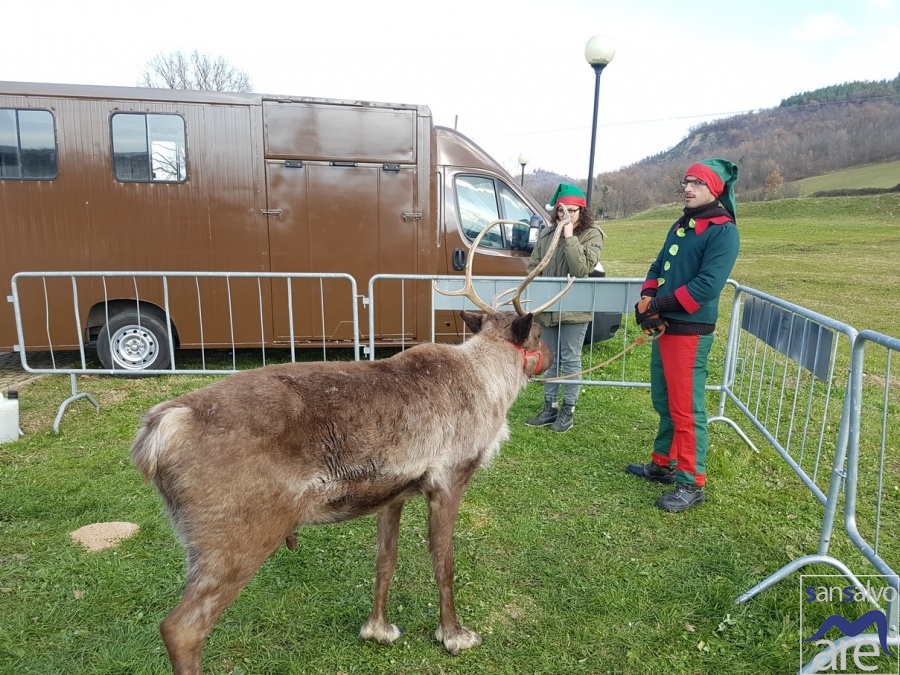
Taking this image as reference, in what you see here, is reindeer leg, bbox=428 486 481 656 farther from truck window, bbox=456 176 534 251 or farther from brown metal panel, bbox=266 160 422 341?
truck window, bbox=456 176 534 251

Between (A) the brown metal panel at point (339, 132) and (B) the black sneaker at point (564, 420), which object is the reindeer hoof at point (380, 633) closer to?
(B) the black sneaker at point (564, 420)

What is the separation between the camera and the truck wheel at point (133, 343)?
773 centimetres

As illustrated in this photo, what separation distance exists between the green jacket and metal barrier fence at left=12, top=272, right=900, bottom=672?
146 millimetres

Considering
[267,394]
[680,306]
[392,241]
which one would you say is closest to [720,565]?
[680,306]

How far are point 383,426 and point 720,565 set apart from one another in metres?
2.62

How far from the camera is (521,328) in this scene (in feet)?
11.4

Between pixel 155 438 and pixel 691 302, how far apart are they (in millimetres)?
3521

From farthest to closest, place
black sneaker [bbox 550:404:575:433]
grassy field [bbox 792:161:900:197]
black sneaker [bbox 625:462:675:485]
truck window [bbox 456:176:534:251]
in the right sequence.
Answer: grassy field [bbox 792:161:900:197] → truck window [bbox 456:176:534:251] → black sneaker [bbox 550:404:575:433] → black sneaker [bbox 625:462:675:485]

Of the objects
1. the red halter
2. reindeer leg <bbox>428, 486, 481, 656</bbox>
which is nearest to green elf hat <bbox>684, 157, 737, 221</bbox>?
the red halter

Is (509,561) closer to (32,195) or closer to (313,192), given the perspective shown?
(313,192)

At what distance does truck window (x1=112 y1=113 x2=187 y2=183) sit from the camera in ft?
24.2

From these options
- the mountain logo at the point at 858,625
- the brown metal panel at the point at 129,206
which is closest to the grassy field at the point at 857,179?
the brown metal panel at the point at 129,206

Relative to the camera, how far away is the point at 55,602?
11.0ft

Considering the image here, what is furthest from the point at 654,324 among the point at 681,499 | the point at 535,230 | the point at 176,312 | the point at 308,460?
the point at 176,312
